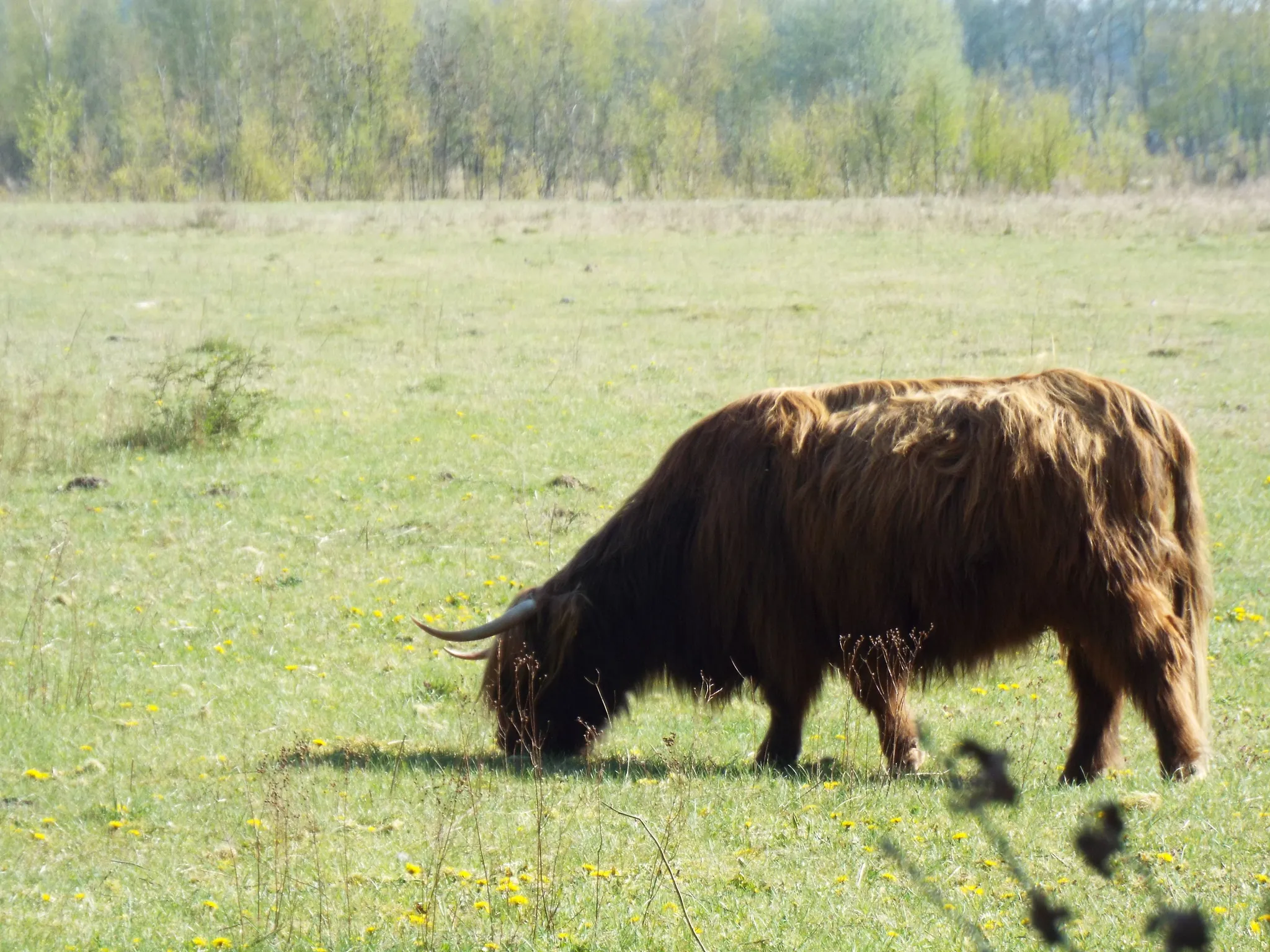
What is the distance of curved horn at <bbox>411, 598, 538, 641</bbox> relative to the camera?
589cm

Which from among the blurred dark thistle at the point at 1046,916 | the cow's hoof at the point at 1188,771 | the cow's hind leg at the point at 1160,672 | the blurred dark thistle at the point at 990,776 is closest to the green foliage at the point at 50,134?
the cow's hind leg at the point at 1160,672

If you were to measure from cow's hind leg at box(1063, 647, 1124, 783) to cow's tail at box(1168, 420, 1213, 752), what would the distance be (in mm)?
336

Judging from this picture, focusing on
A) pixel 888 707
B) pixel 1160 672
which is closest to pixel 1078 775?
pixel 1160 672

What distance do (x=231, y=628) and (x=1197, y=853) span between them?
18.7ft

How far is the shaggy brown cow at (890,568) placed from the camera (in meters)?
5.14

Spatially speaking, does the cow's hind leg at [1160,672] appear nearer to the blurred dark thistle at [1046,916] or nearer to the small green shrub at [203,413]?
the blurred dark thistle at [1046,916]

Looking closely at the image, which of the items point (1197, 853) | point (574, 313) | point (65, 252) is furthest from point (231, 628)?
point (65, 252)

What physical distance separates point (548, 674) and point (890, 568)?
1.67m

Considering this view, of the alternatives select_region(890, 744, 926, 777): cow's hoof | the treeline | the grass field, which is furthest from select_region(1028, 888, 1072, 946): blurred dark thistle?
the treeline

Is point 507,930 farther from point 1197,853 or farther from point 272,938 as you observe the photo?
point 1197,853

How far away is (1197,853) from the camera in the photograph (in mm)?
4145

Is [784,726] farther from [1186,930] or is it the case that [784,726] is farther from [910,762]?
[1186,930]

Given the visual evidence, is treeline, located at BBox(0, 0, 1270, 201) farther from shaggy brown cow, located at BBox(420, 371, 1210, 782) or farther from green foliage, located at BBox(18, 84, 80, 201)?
shaggy brown cow, located at BBox(420, 371, 1210, 782)

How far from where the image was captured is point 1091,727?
5.46 m
